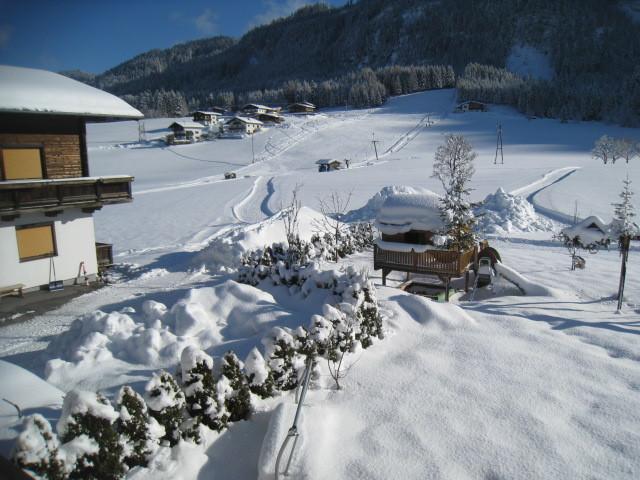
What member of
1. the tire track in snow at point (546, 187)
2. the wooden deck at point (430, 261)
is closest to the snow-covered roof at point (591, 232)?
the wooden deck at point (430, 261)

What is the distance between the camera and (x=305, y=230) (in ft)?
67.0

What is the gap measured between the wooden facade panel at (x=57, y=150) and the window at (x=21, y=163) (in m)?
0.18

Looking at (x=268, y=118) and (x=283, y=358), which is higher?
(x=268, y=118)

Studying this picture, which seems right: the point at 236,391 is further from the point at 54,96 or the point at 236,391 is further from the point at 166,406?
the point at 54,96

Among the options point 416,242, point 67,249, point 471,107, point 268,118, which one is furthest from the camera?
point 471,107

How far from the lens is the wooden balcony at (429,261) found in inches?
552

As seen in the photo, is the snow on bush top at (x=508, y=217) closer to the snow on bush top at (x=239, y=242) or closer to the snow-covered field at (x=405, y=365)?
the snow-covered field at (x=405, y=365)

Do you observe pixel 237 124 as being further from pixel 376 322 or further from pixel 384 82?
pixel 376 322

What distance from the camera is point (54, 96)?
7945 mm

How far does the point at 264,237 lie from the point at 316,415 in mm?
13575

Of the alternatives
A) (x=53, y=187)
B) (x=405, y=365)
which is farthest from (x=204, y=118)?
(x=405, y=365)

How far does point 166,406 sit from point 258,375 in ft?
4.51

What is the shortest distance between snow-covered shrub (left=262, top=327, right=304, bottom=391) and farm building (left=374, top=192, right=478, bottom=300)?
8545 mm

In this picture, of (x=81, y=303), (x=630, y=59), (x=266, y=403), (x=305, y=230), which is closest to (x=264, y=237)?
(x=305, y=230)
